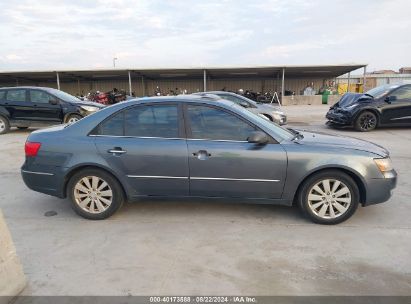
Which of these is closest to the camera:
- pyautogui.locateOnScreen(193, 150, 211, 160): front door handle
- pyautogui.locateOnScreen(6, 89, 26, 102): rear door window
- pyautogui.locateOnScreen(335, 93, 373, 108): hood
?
pyautogui.locateOnScreen(193, 150, 211, 160): front door handle

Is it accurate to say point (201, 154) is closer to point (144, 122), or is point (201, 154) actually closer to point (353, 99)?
point (144, 122)

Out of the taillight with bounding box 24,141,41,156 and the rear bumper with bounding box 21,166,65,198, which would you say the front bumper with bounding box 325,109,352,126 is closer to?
the rear bumper with bounding box 21,166,65,198

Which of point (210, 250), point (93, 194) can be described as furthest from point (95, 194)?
point (210, 250)

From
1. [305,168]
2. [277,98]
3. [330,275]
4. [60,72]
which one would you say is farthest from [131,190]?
[60,72]

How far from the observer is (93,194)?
4.02 m

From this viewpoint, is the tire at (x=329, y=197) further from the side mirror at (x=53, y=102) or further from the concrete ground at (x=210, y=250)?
the side mirror at (x=53, y=102)

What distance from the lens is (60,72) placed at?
1117 inches

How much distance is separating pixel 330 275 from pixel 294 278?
0.33 m

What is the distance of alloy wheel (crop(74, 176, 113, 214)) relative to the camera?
13.1 feet

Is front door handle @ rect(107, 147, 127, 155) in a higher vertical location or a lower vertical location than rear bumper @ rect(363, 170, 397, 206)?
higher

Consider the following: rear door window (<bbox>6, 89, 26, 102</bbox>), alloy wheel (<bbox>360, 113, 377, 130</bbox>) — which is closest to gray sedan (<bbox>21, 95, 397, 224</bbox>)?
alloy wheel (<bbox>360, 113, 377, 130</bbox>)

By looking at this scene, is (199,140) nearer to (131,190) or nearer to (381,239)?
(131,190)

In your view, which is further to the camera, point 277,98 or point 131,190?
point 277,98

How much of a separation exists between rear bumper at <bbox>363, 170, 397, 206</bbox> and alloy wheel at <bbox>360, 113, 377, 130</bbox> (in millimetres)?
7277
